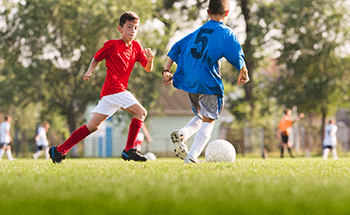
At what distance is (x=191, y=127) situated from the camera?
6809mm

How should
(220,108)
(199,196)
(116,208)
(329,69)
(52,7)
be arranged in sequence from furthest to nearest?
(329,69), (52,7), (220,108), (199,196), (116,208)

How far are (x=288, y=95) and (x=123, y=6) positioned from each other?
1218 centimetres

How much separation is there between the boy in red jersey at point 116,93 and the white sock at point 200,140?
77cm

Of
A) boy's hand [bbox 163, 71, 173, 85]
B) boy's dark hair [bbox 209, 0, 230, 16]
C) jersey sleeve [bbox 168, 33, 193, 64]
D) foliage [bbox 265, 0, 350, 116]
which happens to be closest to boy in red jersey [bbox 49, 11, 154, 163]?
jersey sleeve [bbox 168, 33, 193, 64]

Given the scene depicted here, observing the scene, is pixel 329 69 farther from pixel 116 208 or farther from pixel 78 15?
pixel 116 208

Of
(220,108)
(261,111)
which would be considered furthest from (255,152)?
(220,108)

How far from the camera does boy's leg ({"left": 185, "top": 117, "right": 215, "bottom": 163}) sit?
658 centimetres

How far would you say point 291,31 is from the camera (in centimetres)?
3033

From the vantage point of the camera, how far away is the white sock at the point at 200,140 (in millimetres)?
6582

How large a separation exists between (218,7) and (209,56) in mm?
769

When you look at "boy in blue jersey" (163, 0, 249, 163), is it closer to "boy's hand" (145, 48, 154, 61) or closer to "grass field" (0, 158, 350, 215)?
"boy's hand" (145, 48, 154, 61)

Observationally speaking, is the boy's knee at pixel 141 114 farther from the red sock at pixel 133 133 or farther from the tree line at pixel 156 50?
the tree line at pixel 156 50

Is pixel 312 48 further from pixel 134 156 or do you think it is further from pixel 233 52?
pixel 134 156

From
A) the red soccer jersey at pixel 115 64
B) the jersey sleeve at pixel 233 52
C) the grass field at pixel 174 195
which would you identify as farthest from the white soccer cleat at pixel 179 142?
the grass field at pixel 174 195
